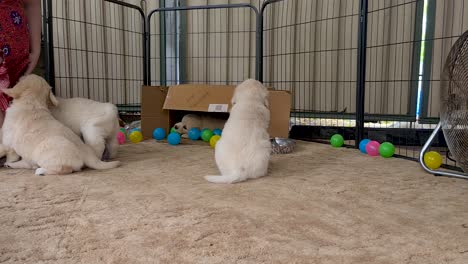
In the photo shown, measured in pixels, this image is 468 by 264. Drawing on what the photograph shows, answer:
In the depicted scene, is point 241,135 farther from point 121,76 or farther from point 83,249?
point 121,76

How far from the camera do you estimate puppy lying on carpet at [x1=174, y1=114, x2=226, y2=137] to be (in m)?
4.19

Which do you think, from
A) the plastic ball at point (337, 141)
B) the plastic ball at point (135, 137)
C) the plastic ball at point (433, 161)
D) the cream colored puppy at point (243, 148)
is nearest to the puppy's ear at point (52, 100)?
the plastic ball at point (135, 137)

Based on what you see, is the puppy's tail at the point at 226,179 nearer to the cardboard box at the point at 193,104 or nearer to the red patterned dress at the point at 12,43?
the cardboard box at the point at 193,104

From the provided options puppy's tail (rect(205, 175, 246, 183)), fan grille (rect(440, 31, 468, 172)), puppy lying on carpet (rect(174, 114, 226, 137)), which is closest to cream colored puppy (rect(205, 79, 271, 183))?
puppy's tail (rect(205, 175, 246, 183))

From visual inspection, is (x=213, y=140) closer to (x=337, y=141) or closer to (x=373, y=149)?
(x=337, y=141)

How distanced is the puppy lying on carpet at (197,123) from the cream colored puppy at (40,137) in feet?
5.25

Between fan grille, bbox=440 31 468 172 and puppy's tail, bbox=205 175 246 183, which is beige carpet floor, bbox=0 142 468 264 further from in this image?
fan grille, bbox=440 31 468 172

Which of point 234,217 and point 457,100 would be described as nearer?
point 234,217

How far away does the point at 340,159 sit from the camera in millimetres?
2977

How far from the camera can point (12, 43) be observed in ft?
8.80

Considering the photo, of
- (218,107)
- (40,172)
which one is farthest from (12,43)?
(218,107)

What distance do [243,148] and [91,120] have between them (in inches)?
47.0

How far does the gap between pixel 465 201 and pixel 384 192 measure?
37cm

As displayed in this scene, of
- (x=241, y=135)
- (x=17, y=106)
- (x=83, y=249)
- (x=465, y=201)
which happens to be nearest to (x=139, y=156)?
(x=17, y=106)
